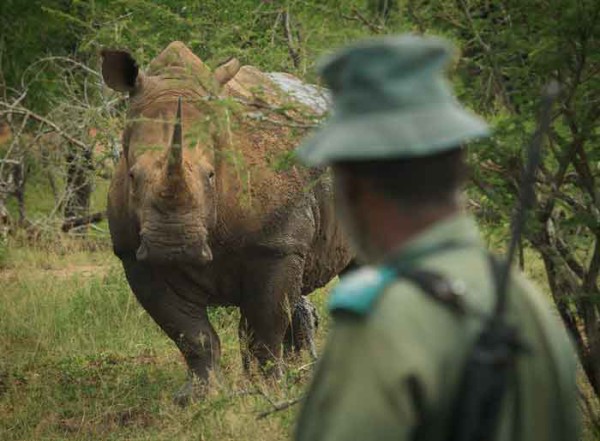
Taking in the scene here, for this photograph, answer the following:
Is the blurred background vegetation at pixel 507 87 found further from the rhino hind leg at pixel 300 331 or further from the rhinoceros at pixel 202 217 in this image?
the rhino hind leg at pixel 300 331

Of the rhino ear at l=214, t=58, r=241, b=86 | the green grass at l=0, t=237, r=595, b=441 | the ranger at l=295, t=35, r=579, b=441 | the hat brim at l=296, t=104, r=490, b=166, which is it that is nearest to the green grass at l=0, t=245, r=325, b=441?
the green grass at l=0, t=237, r=595, b=441

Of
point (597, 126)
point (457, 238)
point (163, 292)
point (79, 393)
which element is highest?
point (597, 126)

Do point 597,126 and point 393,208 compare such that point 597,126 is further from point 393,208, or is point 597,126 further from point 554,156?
point 393,208

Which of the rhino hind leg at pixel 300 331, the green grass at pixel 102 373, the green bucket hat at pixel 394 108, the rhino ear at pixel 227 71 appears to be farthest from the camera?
the rhino hind leg at pixel 300 331

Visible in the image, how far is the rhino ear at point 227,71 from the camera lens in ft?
25.3

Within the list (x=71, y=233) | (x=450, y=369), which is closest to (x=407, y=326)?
(x=450, y=369)

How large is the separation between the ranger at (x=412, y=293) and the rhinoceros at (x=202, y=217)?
5025 mm

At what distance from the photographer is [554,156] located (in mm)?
6043

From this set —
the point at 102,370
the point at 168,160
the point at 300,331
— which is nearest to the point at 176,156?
the point at 168,160

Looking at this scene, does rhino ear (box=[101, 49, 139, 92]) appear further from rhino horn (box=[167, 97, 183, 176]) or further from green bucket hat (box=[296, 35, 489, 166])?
green bucket hat (box=[296, 35, 489, 166])

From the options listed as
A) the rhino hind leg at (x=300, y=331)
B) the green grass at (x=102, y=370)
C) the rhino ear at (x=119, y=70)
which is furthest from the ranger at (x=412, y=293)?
the rhino hind leg at (x=300, y=331)

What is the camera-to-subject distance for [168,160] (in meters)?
7.42

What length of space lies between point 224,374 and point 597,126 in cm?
376

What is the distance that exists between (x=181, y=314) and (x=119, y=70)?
4.84 ft
